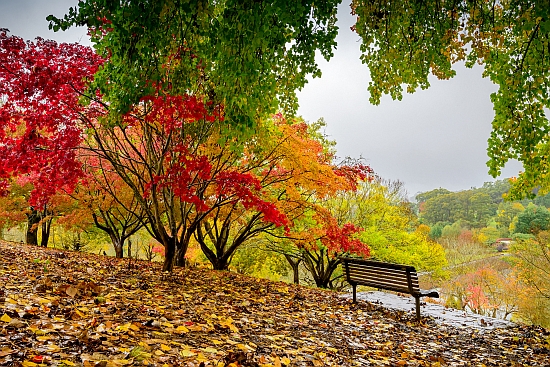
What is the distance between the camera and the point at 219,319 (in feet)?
12.7

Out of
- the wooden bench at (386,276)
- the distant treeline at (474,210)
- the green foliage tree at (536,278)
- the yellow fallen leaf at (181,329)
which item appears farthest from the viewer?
the distant treeline at (474,210)

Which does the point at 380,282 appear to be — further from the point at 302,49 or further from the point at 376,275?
the point at 302,49

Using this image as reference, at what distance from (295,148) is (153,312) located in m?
4.38

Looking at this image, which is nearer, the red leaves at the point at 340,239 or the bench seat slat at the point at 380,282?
the bench seat slat at the point at 380,282

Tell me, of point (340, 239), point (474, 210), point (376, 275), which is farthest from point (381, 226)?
point (474, 210)

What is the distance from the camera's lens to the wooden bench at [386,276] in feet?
19.6

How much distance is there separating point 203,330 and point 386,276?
4105 mm

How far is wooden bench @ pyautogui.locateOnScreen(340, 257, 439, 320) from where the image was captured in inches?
235

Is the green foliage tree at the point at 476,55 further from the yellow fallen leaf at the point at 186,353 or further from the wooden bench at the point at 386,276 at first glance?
the yellow fallen leaf at the point at 186,353

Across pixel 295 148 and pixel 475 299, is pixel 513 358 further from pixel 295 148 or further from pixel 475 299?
pixel 475 299

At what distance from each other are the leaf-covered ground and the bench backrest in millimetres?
512

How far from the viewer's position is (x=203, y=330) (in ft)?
10.9

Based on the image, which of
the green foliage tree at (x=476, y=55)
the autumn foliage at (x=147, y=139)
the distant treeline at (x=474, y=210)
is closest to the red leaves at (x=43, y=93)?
the autumn foliage at (x=147, y=139)

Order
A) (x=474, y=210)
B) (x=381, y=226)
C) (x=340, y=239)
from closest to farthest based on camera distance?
1. (x=340, y=239)
2. (x=381, y=226)
3. (x=474, y=210)
